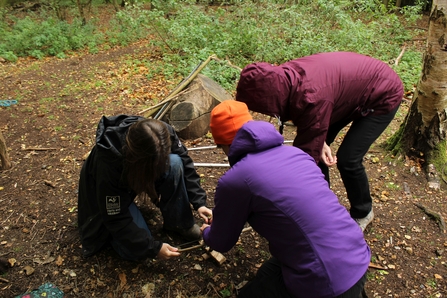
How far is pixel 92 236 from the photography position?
2.33 m

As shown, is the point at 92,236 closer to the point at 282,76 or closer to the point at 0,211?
the point at 0,211

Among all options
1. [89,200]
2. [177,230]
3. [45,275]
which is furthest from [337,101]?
[45,275]

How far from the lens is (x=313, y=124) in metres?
1.99

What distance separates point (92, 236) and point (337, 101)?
6.29 ft

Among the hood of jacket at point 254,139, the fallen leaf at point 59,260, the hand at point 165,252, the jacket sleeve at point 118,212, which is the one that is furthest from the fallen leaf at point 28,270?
the hood of jacket at point 254,139

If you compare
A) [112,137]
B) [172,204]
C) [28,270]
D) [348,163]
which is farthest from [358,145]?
[28,270]

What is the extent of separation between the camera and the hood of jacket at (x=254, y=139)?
57.1 inches

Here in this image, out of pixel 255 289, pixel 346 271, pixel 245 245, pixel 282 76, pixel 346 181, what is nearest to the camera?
pixel 346 271

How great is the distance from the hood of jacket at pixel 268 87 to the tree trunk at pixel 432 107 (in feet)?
6.15

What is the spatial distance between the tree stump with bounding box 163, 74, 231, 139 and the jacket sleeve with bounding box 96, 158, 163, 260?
1987 mm

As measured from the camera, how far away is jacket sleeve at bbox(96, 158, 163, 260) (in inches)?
77.5

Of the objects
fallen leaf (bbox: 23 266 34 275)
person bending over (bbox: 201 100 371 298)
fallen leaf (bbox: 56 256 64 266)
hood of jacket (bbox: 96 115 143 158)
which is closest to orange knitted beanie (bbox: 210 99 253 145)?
person bending over (bbox: 201 100 371 298)

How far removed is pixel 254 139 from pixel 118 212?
1.10m

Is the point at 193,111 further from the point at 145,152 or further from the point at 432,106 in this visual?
the point at 432,106
